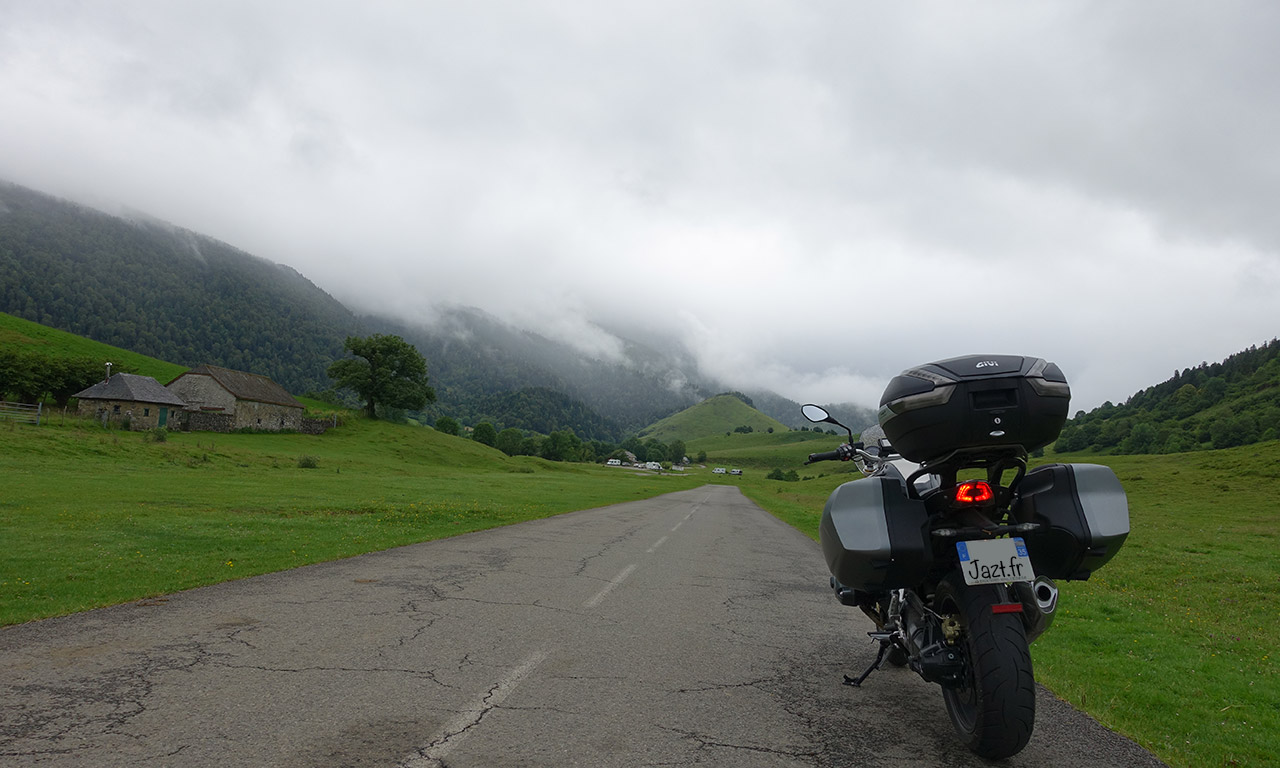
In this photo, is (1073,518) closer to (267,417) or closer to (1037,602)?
(1037,602)

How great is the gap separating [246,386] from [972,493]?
87.1m

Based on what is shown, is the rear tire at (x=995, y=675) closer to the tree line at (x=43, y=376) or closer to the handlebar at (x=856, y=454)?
the handlebar at (x=856, y=454)

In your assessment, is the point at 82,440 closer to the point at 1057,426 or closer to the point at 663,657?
the point at 663,657

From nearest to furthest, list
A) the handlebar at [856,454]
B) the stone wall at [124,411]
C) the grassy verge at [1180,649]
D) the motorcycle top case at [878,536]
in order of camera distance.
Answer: the motorcycle top case at [878,536]
the grassy verge at [1180,649]
the handlebar at [856,454]
the stone wall at [124,411]

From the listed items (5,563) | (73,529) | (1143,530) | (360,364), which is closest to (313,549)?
(5,563)

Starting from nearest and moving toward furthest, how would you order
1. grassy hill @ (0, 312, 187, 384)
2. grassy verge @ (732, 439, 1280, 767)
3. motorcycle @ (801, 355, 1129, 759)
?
motorcycle @ (801, 355, 1129, 759) → grassy verge @ (732, 439, 1280, 767) → grassy hill @ (0, 312, 187, 384)

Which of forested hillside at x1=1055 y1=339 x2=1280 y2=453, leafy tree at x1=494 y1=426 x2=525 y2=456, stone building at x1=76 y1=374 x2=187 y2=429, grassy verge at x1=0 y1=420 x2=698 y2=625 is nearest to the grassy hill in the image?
stone building at x1=76 y1=374 x2=187 y2=429

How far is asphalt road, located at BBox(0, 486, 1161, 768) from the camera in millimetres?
3916

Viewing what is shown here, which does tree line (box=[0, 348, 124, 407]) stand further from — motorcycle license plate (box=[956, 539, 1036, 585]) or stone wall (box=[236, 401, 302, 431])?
motorcycle license plate (box=[956, 539, 1036, 585])

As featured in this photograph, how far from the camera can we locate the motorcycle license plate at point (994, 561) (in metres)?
4.16

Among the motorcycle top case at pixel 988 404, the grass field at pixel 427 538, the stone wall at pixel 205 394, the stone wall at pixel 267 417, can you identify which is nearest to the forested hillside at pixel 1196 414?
the grass field at pixel 427 538

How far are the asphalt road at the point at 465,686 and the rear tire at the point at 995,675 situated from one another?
27 cm

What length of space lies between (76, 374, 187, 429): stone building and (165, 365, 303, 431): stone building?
2929 mm

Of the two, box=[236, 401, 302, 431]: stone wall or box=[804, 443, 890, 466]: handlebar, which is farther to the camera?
box=[236, 401, 302, 431]: stone wall
